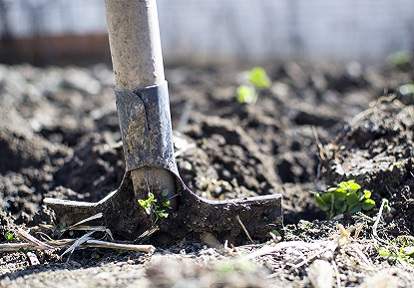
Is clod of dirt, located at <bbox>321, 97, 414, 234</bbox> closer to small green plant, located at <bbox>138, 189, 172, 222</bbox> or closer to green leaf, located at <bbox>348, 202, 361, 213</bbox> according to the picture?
green leaf, located at <bbox>348, 202, 361, 213</bbox>

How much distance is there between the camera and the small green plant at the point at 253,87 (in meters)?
4.87

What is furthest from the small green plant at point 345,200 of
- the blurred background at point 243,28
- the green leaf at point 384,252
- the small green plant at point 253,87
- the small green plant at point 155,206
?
the blurred background at point 243,28

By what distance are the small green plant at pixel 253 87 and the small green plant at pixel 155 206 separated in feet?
A: 8.14

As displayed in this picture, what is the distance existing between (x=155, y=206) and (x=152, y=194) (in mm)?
59

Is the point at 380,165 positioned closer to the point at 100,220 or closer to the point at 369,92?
the point at 100,220

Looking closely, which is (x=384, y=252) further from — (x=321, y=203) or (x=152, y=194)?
(x=152, y=194)

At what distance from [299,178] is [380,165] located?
895 millimetres

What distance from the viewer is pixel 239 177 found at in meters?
3.19

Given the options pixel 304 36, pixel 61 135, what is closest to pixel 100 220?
pixel 61 135

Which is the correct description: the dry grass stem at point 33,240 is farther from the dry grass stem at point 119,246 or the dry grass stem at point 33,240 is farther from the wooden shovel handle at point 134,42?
the wooden shovel handle at point 134,42

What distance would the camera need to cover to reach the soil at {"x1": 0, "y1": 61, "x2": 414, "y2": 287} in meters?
2.09

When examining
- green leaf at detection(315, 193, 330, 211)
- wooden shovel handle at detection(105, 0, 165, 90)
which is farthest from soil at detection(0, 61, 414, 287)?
wooden shovel handle at detection(105, 0, 165, 90)

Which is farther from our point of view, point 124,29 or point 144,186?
point 144,186

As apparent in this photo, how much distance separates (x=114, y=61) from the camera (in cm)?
239
